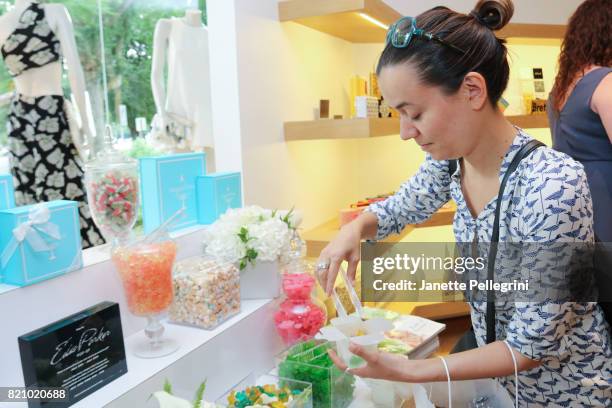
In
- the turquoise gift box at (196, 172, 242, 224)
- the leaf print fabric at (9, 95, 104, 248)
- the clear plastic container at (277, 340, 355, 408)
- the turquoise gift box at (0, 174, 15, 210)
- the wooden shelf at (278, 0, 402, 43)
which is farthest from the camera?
the leaf print fabric at (9, 95, 104, 248)

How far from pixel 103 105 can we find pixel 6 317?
201 centimetres

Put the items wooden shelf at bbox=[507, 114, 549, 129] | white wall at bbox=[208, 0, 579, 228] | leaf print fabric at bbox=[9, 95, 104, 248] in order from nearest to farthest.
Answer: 1. white wall at bbox=[208, 0, 579, 228]
2. leaf print fabric at bbox=[9, 95, 104, 248]
3. wooden shelf at bbox=[507, 114, 549, 129]

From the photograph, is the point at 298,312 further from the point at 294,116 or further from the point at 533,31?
the point at 533,31

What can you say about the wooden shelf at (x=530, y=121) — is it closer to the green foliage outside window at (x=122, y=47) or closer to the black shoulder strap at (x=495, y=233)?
the green foliage outside window at (x=122, y=47)

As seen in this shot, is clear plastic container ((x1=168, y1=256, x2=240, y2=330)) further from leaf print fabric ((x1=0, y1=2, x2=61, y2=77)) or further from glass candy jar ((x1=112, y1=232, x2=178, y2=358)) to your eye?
leaf print fabric ((x1=0, y1=2, x2=61, y2=77))

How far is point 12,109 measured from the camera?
2.38 meters

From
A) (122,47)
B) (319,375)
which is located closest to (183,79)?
(122,47)

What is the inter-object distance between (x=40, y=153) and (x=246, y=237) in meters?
1.42

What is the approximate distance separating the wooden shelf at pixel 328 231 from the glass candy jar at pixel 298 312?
81 cm

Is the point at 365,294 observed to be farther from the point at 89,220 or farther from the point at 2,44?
the point at 2,44

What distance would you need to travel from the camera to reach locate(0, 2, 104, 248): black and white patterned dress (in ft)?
7.67

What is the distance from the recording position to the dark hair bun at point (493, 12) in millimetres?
1037

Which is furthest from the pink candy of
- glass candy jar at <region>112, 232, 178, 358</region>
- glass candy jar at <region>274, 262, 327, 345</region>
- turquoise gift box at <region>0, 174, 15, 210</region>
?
turquoise gift box at <region>0, 174, 15, 210</region>

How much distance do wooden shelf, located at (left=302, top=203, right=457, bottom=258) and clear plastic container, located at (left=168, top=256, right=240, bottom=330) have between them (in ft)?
3.39
